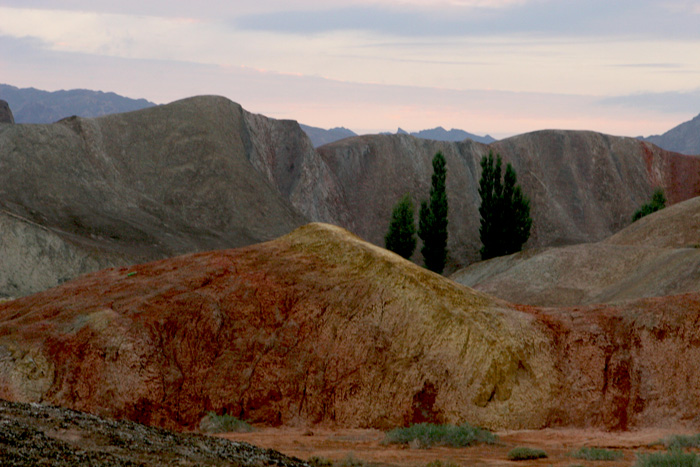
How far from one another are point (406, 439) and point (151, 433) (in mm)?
6605

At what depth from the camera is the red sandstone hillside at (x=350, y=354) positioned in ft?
65.3

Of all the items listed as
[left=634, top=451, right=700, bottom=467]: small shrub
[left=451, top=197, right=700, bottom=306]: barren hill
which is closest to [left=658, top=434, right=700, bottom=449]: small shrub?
[left=634, top=451, right=700, bottom=467]: small shrub

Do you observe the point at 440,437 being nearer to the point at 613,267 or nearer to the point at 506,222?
the point at 613,267

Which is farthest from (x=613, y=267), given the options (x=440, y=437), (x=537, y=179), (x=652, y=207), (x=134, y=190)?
A: (x=537, y=179)

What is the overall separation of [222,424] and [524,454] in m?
7.86

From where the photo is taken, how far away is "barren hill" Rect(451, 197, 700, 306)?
42.9m

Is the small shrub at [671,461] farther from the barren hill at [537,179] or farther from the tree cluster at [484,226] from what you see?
the barren hill at [537,179]

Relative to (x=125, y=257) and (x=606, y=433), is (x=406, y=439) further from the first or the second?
(x=125, y=257)

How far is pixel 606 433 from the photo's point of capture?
19.4 m

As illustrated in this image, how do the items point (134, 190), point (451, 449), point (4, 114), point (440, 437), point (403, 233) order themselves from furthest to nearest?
point (4, 114) < point (134, 190) < point (403, 233) < point (440, 437) < point (451, 449)

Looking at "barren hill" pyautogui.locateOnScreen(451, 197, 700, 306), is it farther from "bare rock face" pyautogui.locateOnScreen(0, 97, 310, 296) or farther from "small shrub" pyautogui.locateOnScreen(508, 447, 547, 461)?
"bare rock face" pyautogui.locateOnScreen(0, 97, 310, 296)

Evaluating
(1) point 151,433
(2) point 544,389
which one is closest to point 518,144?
(2) point 544,389

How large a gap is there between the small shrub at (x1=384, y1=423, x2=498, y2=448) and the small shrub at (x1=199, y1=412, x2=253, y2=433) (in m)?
3.94

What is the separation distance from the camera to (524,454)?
1495 centimetres
